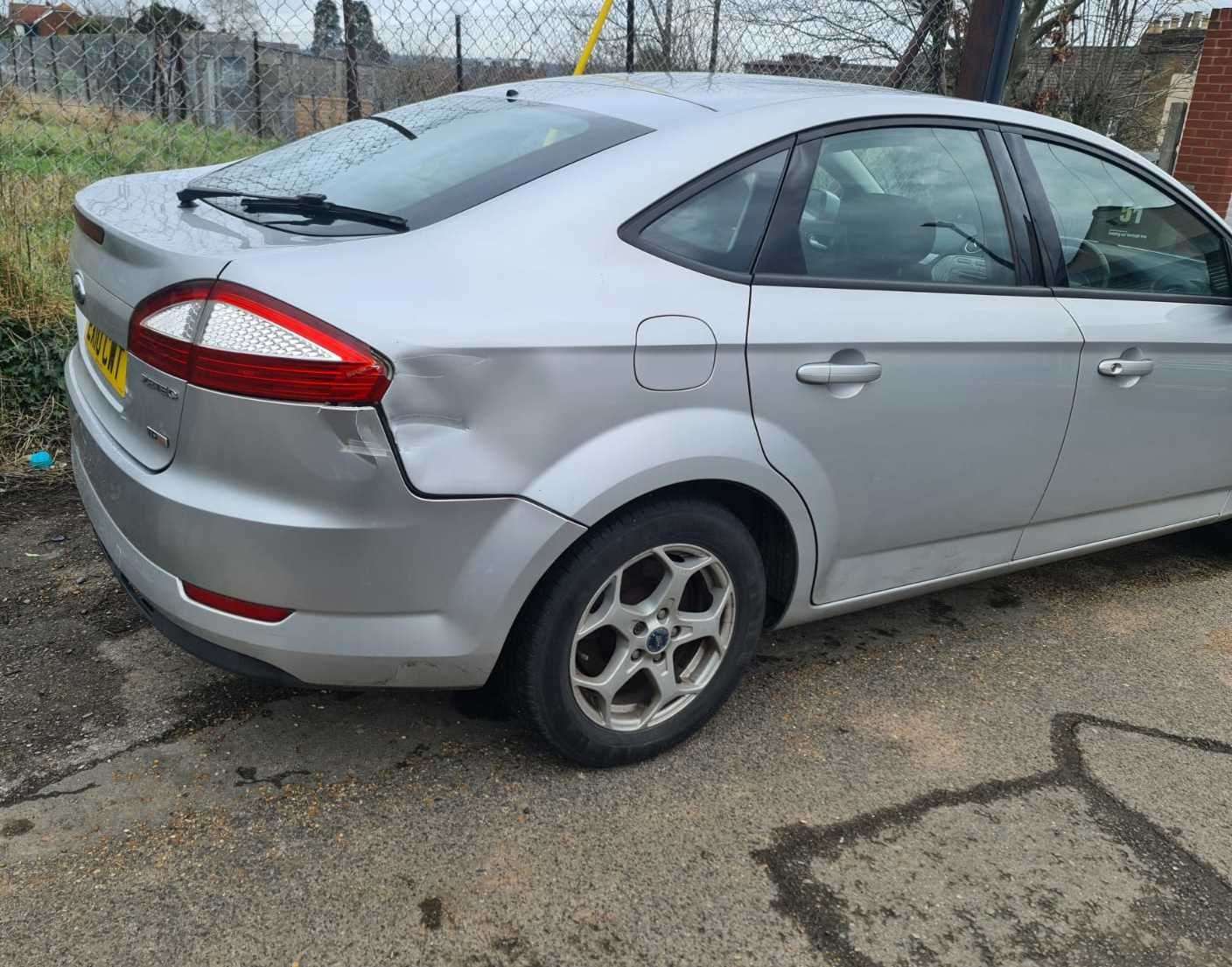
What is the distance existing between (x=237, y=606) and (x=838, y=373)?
1.46 meters

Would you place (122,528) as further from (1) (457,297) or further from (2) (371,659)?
(1) (457,297)

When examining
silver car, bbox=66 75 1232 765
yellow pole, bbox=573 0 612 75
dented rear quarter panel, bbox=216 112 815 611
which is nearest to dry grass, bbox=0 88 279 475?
silver car, bbox=66 75 1232 765

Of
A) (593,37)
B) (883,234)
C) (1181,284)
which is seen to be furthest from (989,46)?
(883,234)

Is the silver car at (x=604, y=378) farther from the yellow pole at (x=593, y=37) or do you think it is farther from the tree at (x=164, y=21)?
the yellow pole at (x=593, y=37)

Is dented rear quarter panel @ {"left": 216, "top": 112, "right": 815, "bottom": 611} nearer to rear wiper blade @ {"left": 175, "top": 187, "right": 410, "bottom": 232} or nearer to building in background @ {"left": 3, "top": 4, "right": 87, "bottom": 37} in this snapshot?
rear wiper blade @ {"left": 175, "top": 187, "right": 410, "bottom": 232}

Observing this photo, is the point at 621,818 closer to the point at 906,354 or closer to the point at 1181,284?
the point at 906,354

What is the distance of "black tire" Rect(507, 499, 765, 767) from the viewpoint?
7.51 ft

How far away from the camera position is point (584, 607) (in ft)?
7.64

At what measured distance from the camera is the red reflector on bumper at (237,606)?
2100 mm

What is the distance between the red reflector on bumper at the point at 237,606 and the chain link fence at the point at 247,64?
367cm

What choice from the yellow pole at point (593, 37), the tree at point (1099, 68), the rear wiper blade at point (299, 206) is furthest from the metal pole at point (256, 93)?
the tree at point (1099, 68)

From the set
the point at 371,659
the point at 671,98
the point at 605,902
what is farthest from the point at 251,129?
the point at 605,902

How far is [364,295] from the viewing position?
201cm

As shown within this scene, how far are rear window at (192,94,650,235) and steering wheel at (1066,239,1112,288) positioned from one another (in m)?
1.46
